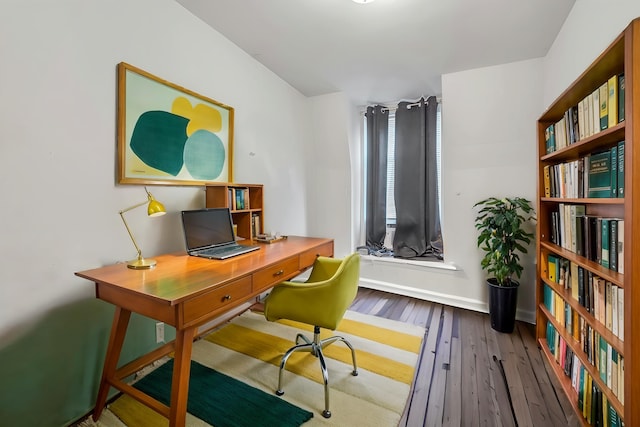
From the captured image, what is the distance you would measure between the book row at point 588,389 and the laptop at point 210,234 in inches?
76.0

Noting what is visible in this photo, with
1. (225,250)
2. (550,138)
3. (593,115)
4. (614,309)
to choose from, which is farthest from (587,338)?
(225,250)

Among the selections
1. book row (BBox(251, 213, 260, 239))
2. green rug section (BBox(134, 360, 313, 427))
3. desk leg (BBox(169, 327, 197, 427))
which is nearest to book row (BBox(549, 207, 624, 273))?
green rug section (BBox(134, 360, 313, 427))

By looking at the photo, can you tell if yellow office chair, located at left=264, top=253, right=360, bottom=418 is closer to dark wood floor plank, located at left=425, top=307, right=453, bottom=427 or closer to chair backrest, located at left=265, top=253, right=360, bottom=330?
chair backrest, located at left=265, top=253, right=360, bottom=330

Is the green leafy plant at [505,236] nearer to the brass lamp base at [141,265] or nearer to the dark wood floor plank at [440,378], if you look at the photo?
the dark wood floor plank at [440,378]

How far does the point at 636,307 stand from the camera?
947 mm

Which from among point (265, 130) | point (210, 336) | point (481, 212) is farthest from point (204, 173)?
point (481, 212)

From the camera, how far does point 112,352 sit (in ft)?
4.59

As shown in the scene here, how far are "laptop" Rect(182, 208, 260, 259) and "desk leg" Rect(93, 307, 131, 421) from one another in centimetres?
48

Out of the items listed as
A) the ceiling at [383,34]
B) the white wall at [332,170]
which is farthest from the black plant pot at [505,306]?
the ceiling at [383,34]

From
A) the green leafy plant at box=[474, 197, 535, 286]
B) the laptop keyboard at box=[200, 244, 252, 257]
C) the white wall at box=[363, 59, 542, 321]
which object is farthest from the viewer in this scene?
the white wall at box=[363, 59, 542, 321]

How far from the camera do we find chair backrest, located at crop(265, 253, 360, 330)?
4.85ft

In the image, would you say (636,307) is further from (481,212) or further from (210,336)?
(210,336)

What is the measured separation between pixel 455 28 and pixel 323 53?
1.07m

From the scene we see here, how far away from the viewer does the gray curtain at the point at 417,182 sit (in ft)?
10.9
